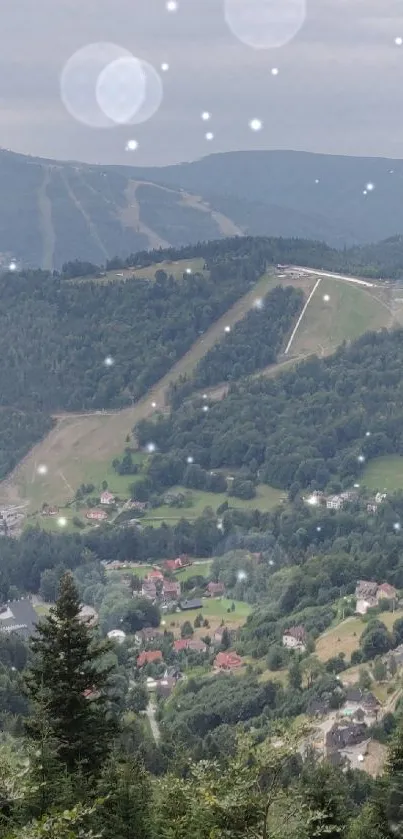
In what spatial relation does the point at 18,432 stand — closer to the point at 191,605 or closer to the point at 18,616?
the point at 18,616

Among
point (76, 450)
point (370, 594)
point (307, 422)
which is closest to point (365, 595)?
point (370, 594)

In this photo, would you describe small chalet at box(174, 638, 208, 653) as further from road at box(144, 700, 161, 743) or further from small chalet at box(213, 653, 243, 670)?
road at box(144, 700, 161, 743)

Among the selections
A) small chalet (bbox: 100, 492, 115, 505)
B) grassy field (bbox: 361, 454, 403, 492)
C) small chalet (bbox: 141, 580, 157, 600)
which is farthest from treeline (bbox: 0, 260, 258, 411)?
small chalet (bbox: 141, 580, 157, 600)

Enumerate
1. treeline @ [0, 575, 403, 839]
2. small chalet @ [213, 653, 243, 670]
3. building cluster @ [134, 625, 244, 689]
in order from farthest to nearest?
building cluster @ [134, 625, 244, 689], small chalet @ [213, 653, 243, 670], treeline @ [0, 575, 403, 839]

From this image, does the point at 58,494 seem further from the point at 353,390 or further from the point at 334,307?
the point at 334,307

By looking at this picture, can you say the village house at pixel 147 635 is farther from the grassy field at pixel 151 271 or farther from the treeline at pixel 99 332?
the grassy field at pixel 151 271

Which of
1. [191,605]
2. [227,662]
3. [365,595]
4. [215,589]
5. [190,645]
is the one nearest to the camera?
[227,662]
